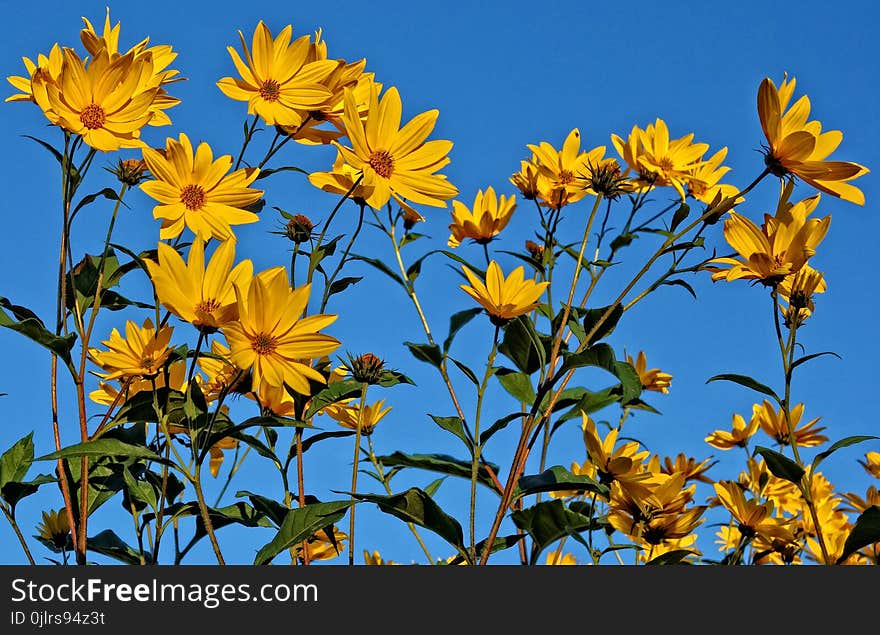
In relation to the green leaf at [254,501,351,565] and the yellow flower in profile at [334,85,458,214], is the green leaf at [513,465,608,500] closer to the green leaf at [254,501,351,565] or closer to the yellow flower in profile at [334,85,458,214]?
the green leaf at [254,501,351,565]

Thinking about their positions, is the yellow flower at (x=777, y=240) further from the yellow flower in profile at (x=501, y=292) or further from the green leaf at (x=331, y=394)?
the green leaf at (x=331, y=394)

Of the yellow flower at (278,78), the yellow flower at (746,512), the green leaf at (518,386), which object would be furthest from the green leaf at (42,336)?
the yellow flower at (746,512)

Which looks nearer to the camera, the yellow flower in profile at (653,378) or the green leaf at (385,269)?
the green leaf at (385,269)

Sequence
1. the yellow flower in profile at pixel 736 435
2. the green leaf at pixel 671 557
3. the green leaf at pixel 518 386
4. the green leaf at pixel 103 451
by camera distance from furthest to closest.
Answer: the yellow flower in profile at pixel 736 435 < the green leaf at pixel 518 386 < the green leaf at pixel 671 557 < the green leaf at pixel 103 451

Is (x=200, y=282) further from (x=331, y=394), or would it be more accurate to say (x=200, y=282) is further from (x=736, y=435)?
(x=736, y=435)

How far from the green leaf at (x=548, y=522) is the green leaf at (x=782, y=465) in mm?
328

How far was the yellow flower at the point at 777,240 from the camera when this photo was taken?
64.3 inches

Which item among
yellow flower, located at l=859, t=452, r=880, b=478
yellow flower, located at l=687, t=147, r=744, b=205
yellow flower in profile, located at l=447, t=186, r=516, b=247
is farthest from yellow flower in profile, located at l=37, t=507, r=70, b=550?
yellow flower, located at l=859, t=452, r=880, b=478

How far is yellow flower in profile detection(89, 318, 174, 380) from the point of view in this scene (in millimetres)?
1398

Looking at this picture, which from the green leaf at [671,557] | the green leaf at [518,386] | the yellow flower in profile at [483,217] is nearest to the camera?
the green leaf at [671,557]
